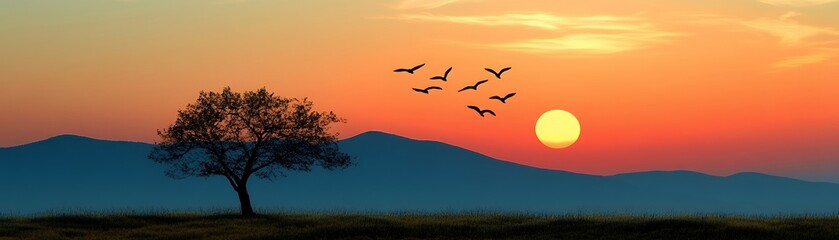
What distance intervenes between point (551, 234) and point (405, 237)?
8.22m

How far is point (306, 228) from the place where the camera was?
210ft

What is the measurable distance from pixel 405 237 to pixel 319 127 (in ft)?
70.5

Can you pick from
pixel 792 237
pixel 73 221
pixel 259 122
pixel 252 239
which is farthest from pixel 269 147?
pixel 792 237

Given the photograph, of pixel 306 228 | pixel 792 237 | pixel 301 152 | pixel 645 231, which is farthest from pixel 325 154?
pixel 792 237

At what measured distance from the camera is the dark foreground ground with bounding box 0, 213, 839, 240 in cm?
5797

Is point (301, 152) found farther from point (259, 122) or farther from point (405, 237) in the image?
point (405, 237)

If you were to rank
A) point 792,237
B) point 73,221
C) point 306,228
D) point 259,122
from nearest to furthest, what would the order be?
point 792,237 < point 306,228 < point 73,221 < point 259,122

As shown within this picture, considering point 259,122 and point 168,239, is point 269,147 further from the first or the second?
point 168,239

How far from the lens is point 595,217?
223 feet

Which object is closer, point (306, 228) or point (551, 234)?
point (551, 234)

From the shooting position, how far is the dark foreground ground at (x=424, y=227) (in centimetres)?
5797

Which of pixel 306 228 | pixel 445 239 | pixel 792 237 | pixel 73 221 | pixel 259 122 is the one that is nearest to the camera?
pixel 792 237

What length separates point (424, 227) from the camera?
209 ft

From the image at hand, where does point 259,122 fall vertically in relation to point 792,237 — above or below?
above
